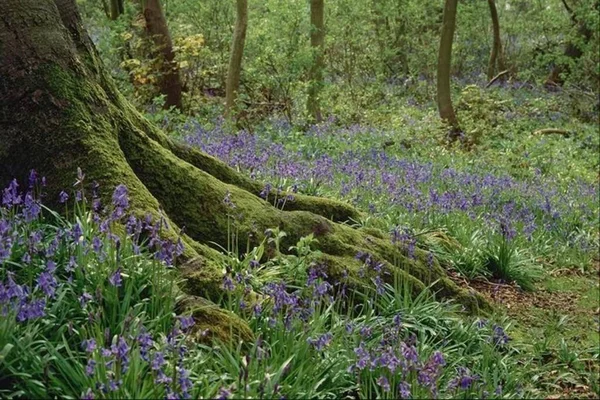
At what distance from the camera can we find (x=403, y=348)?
9.98 ft

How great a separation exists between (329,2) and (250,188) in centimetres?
1745

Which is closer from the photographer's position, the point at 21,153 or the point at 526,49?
the point at 21,153

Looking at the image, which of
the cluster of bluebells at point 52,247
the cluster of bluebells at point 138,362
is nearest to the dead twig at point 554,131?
the cluster of bluebells at point 52,247

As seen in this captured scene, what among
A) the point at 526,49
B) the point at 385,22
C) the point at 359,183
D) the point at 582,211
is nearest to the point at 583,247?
the point at 582,211

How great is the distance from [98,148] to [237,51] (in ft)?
31.3

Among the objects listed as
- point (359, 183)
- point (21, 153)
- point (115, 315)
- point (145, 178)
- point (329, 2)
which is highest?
point (329, 2)

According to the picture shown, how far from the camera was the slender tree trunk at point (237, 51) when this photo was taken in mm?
12742

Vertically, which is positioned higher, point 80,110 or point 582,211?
point 80,110

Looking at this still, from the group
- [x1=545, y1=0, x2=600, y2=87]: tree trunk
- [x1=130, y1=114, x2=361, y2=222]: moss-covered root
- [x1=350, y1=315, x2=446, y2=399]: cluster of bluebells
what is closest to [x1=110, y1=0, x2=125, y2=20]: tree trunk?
[x1=130, y1=114, x2=361, y2=222]: moss-covered root

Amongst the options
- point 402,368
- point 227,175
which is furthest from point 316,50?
point 402,368

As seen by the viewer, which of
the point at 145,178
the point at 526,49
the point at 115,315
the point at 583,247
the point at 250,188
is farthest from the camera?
the point at 526,49

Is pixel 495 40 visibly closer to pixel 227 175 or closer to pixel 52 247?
pixel 227 175

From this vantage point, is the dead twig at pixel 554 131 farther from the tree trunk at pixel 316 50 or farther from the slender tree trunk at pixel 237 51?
the slender tree trunk at pixel 237 51

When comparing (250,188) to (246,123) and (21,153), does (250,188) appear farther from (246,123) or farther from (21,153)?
(246,123)
